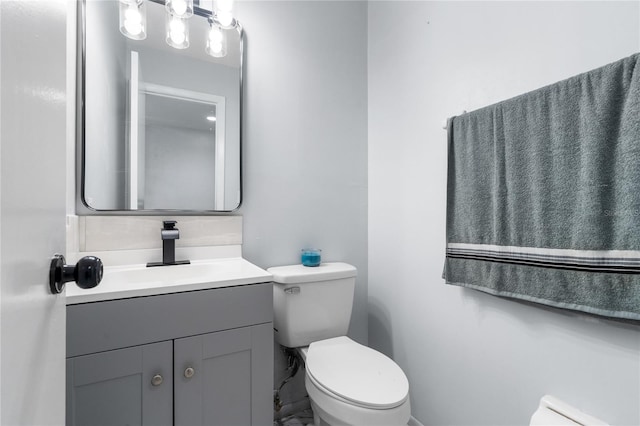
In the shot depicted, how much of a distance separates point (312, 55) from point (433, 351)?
165 cm

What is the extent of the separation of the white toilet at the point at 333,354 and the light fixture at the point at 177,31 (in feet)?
3.62

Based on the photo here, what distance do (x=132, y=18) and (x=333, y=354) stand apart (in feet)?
5.36

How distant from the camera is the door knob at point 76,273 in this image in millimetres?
448

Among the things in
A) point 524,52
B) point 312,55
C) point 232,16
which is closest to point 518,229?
point 524,52

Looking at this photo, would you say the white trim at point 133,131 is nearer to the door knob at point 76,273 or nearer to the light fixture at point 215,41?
the light fixture at point 215,41

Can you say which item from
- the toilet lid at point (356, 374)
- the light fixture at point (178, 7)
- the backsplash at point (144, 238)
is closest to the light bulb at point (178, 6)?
the light fixture at point (178, 7)

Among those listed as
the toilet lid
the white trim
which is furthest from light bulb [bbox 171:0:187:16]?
the toilet lid

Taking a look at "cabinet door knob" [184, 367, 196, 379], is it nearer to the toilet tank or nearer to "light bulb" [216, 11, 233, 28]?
the toilet tank

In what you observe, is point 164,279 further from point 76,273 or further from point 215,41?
point 215,41

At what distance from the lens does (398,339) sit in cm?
156

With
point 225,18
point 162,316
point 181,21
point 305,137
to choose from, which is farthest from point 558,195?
point 181,21

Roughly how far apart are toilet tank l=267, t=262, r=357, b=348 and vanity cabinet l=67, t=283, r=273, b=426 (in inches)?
11.3

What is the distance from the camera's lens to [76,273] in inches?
18.1

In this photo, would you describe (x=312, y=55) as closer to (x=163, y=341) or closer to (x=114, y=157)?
(x=114, y=157)
